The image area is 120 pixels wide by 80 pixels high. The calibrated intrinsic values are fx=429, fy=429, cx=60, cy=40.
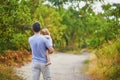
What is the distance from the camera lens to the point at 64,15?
80.2 metres

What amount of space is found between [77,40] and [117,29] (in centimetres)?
6703

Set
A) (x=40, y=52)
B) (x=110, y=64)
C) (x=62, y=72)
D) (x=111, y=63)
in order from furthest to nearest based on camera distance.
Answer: (x=62, y=72)
(x=110, y=64)
(x=111, y=63)
(x=40, y=52)

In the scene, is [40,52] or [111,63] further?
[111,63]

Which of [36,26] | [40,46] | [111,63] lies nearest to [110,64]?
[111,63]

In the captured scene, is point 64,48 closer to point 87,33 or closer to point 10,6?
point 87,33

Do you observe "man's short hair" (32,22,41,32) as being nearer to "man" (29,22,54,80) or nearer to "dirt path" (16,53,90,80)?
"man" (29,22,54,80)

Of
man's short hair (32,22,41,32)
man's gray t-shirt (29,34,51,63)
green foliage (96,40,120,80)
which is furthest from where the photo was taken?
green foliage (96,40,120,80)

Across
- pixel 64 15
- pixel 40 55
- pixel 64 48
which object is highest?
pixel 40 55

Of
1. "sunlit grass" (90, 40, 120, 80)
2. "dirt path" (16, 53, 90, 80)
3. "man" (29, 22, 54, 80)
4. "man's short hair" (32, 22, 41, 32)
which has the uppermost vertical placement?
"man's short hair" (32, 22, 41, 32)

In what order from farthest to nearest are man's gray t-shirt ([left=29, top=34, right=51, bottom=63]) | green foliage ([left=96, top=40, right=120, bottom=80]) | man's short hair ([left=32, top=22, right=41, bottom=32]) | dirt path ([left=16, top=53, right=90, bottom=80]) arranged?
dirt path ([left=16, top=53, right=90, bottom=80]) < green foliage ([left=96, top=40, right=120, bottom=80]) < man's gray t-shirt ([left=29, top=34, right=51, bottom=63]) < man's short hair ([left=32, top=22, right=41, bottom=32])

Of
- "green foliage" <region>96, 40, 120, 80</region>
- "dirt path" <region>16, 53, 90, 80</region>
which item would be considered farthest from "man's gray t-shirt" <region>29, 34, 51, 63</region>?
"dirt path" <region>16, 53, 90, 80</region>

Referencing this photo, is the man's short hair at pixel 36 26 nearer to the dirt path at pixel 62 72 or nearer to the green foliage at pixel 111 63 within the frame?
the green foliage at pixel 111 63

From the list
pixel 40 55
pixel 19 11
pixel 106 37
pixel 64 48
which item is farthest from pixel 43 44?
pixel 64 48

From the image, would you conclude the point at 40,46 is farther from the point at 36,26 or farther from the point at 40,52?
the point at 36,26
